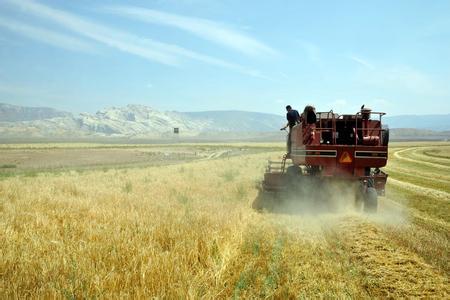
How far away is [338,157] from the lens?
36.3 feet

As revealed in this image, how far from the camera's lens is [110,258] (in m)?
5.09

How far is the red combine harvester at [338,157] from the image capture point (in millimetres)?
11039

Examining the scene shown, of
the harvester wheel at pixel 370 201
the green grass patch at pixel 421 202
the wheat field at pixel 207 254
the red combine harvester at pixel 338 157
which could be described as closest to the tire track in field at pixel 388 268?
the wheat field at pixel 207 254

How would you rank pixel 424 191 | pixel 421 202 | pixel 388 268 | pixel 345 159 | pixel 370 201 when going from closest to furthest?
1. pixel 388 268
2. pixel 370 201
3. pixel 345 159
4. pixel 421 202
5. pixel 424 191

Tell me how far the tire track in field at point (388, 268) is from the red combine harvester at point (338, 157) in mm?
2868

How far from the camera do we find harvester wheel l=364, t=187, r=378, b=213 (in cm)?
1090

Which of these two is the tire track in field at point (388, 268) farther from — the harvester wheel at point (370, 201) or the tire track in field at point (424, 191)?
the tire track in field at point (424, 191)

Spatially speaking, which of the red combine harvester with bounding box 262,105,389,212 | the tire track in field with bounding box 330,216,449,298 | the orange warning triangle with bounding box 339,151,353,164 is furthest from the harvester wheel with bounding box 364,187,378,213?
the tire track in field with bounding box 330,216,449,298

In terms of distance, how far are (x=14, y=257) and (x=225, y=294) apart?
283cm

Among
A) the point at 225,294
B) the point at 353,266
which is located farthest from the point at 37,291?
the point at 353,266

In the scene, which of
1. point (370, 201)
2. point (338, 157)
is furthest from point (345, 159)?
point (370, 201)

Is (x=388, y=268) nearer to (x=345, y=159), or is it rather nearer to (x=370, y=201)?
(x=370, y=201)

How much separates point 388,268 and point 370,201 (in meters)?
5.14

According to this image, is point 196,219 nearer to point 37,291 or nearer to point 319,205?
point 37,291
